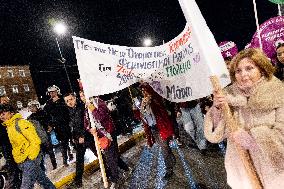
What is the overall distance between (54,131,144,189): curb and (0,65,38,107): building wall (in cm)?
7282

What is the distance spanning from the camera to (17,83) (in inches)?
3196

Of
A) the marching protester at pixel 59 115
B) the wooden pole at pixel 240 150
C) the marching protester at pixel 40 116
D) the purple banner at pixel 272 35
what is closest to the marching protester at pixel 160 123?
the purple banner at pixel 272 35

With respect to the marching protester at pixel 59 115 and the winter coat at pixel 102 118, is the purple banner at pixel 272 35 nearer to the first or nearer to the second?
the winter coat at pixel 102 118

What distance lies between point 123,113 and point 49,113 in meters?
4.54

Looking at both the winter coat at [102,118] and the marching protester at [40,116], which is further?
the marching protester at [40,116]

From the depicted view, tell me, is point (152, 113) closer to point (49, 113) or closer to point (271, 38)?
point (271, 38)

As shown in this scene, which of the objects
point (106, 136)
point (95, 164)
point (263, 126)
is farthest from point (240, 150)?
point (95, 164)

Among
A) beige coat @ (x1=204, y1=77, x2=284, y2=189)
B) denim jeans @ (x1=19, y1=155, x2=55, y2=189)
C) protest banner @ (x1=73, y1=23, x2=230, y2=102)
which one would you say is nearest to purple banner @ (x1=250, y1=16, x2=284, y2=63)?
protest banner @ (x1=73, y1=23, x2=230, y2=102)

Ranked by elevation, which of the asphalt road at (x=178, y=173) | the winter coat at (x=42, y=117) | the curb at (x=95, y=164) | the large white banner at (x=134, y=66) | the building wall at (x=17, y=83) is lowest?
the asphalt road at (x=178, y=173)

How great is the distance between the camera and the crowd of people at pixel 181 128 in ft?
8.24

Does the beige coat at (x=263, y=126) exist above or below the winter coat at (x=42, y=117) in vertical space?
below

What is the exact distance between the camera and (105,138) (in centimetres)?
645

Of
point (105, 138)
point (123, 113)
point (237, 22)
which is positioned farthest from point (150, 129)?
point (237, 22)

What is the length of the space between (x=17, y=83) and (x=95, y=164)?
255 ft
